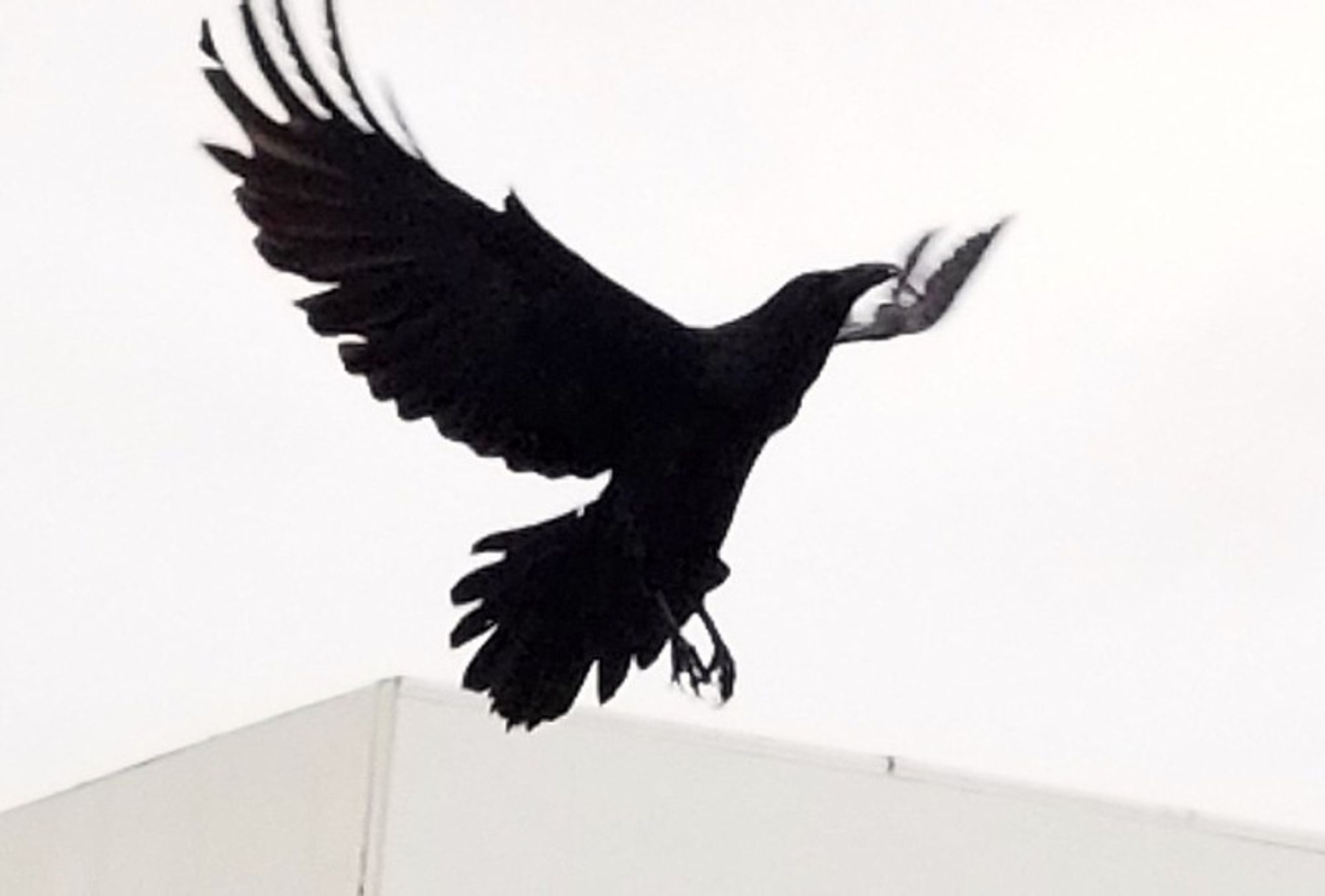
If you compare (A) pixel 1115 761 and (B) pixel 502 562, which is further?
(A) pixel 1115 761

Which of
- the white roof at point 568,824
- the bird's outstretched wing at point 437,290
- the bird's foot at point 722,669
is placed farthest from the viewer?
the white roof at point 568,824

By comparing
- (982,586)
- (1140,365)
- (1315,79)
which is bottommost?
(982,586)

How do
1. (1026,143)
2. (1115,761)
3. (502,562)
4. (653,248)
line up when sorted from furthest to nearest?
(1115,761), (1026,143), (653,248), (502,562)

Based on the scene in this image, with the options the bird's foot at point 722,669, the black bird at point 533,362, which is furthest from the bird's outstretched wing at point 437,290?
the bird's foot at point 722,669

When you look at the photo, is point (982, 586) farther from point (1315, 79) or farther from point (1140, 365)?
point (1315, 79)

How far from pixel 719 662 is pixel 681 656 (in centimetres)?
6

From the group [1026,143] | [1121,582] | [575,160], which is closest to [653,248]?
[575,160]

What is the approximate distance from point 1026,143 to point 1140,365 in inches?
5.8

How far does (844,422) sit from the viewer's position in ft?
3.13

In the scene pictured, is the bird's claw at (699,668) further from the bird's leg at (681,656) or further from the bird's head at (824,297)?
the bird's head at (824,297)

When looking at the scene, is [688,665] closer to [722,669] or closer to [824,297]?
[722,669]

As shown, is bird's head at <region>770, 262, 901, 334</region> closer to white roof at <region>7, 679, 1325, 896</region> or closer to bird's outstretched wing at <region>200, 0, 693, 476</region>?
bird's outstretched wing at <region>200, 0, 693, 476</region>

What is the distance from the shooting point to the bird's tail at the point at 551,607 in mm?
609

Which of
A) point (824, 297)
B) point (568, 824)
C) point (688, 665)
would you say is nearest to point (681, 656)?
point (688, 665)
